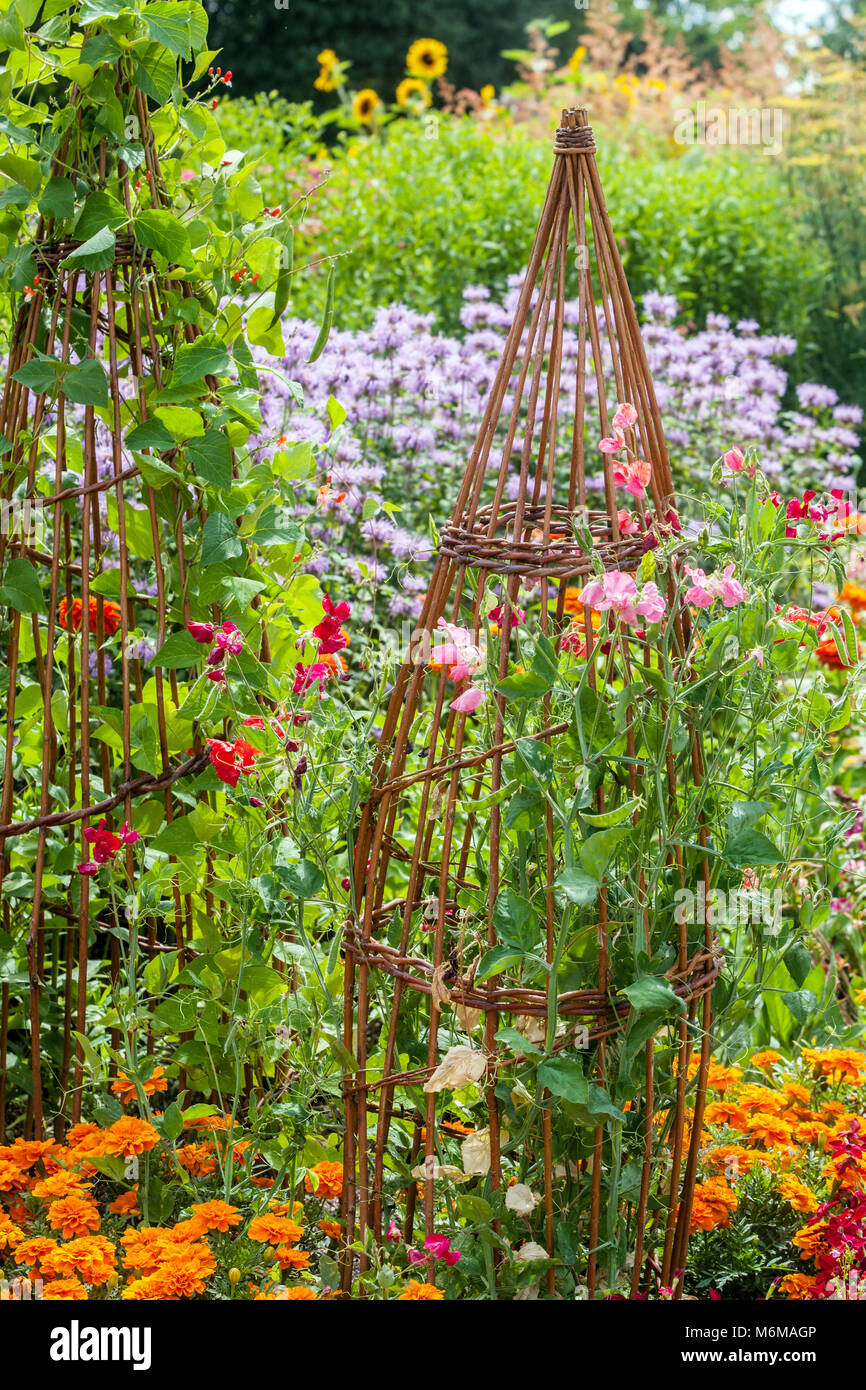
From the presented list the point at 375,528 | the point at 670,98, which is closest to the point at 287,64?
the point at 670,98

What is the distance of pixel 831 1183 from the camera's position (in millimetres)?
1663

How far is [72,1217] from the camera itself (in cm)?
141

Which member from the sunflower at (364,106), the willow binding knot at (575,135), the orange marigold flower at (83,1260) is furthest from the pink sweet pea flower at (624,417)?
the sunflower at (364,106)

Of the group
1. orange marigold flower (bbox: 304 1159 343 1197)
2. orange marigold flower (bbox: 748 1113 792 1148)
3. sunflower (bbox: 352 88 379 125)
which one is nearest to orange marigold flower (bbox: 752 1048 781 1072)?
orange marigold flower (bbox: 748 1113 792 1148)

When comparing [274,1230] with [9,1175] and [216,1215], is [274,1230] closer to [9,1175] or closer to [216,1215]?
[216,1215]

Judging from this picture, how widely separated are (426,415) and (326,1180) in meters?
2.04

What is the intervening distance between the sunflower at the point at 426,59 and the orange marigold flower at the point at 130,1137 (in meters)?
7.73

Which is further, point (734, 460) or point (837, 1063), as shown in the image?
point (837, 1063)

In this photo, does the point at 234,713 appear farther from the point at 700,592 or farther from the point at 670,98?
the point at 670,98

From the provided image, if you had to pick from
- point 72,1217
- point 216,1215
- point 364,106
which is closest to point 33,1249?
point 72,1217

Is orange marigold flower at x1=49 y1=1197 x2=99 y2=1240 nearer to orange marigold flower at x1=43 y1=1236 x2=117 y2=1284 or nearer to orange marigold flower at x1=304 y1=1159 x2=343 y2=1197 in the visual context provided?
orange marigold flower at x1=43 y1=1236 x2=117 y2=1284

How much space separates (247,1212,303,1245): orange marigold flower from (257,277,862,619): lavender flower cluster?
2.90 ft

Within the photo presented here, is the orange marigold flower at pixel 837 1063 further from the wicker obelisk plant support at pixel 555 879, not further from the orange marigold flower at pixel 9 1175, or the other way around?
the orange marigold flower at pixel 9 1175
